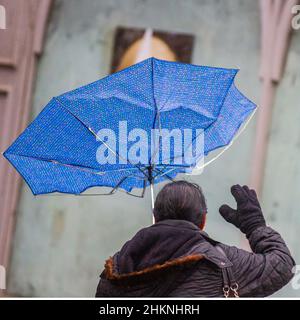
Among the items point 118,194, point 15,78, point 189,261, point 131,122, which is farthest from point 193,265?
point 15,78

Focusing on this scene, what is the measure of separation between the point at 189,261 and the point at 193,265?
0.9 inches

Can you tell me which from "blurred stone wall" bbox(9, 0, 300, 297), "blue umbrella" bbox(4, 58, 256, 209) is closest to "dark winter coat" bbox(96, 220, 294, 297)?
"blue umbrella" bbox(4, 58, 256, 209)

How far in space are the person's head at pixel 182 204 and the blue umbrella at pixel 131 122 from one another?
25cm

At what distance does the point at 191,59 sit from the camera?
542cm

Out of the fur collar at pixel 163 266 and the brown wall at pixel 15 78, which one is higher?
the brown wall at pixel 15 78

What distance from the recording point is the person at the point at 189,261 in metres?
2.77

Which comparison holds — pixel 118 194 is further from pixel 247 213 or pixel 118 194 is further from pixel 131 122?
pixel 247 213

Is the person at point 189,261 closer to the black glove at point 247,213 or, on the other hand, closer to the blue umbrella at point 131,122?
the black glove at point 247,213

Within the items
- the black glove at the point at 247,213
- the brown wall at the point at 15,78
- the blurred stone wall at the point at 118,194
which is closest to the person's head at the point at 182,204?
the black glove at the point at 247,213

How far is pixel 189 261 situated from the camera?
108 inches

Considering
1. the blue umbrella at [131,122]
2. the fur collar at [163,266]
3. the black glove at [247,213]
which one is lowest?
the fur collar at [163,266]

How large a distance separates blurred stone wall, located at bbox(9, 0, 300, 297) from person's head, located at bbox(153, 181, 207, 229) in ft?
7.83

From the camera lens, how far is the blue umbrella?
10.1ft

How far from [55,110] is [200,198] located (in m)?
0.68
